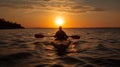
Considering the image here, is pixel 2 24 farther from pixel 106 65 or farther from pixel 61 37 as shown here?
pixel 106 65

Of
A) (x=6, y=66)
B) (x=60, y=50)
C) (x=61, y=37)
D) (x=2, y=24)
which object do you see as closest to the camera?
(x=6, y=66)

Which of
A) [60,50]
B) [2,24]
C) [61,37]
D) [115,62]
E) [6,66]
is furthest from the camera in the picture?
[2,24]

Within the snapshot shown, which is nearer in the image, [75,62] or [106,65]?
[106,65]

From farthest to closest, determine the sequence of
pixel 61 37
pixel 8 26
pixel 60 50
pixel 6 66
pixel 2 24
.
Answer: pixel 8 26, pixel 2 24, pixel 61 37, pixel 60 50, pixel 6 66

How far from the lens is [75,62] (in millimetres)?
16547

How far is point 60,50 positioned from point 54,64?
711 centimetres

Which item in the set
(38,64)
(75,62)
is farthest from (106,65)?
(38,64)

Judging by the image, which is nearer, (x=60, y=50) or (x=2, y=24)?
(x=60, y=50)

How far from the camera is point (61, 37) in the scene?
1181 inches

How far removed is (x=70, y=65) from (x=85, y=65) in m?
1.21

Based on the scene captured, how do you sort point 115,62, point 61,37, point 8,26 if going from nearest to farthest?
point 115,62
point 61,37
point 8,26

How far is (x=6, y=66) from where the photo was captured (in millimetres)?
14789

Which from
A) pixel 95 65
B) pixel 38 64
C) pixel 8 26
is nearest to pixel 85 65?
pixel 95 65

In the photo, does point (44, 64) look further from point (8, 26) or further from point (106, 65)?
point (8, 26)
